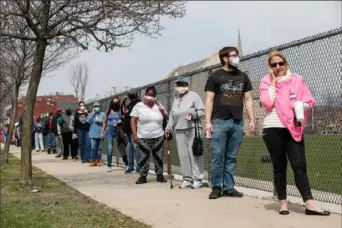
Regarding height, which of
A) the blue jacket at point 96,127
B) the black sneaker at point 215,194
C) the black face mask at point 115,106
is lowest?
the black sneaker at point 215,194

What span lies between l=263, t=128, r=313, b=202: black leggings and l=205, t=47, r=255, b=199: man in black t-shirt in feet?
3.78

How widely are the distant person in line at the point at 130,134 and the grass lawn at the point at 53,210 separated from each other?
2461mm

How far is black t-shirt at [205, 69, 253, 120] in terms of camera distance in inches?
297

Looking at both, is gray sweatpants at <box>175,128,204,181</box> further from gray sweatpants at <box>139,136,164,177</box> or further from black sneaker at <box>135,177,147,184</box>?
black sneaker at <box>135,177,147,184</box>

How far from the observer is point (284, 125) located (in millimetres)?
6164

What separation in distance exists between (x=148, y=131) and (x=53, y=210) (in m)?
3.25

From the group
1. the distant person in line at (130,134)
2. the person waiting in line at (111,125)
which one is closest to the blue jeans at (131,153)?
the distant person in line at (130,134)

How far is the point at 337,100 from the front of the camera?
21.0ft

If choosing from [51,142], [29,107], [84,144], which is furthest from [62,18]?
[51,142]

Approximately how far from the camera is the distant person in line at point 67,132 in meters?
18.7

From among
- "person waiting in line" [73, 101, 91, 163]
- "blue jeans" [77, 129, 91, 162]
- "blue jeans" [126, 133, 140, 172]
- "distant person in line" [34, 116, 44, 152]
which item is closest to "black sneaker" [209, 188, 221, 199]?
"blue jeans" [126, 133, 140, 172]

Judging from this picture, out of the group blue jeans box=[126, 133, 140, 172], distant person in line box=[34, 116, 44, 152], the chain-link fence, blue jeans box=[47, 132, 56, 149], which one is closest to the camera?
the chain-link fence

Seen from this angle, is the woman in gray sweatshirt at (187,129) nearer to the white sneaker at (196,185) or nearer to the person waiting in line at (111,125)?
the white sneaker at (196,185)

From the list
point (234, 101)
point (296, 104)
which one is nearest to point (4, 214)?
point (234, 101)
